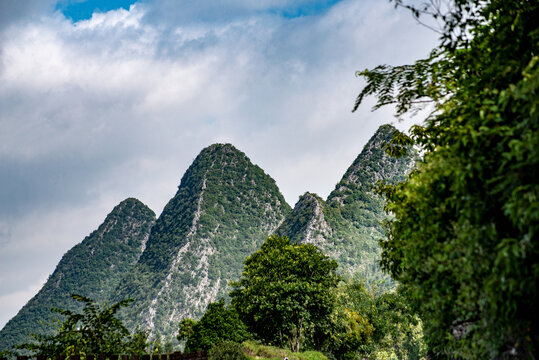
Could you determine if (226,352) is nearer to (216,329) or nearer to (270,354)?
(270,354)

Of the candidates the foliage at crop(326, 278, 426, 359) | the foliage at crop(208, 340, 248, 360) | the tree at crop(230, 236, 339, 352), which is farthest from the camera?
the foliage at crop(326, 278, 426, 359)

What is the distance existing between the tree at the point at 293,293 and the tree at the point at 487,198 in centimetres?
2417

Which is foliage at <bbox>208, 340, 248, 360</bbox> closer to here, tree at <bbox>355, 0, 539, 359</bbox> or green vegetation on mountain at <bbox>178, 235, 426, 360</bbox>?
green vegetation on mountain at <bbox>178, 235, 426, 360</bbox>

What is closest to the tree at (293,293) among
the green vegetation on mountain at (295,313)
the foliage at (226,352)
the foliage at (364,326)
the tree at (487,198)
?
the green vegetation on mountain at (295,313)

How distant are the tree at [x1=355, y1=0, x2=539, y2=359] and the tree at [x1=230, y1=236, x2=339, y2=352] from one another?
24170mm

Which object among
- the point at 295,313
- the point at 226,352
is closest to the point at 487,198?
the point at 226,352

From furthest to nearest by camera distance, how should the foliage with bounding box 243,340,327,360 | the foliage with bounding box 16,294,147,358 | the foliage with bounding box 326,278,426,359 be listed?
the foliage with bounding box 326,278,426,359
the foliage with bounding box 243,340,327,360
the foliage with bounding box 16,294,147,358

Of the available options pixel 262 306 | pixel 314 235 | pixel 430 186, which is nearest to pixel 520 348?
pixel 430 186

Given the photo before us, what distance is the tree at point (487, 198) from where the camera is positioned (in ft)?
16.1

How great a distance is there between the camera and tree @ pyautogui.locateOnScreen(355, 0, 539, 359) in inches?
193

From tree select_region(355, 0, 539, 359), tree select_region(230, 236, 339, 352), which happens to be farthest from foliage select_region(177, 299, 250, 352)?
tree select_region(355, 0, 539, 359)

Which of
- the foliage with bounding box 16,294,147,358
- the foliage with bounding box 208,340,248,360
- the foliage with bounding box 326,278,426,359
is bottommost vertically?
the foliage with bounding box 326,278,426,359

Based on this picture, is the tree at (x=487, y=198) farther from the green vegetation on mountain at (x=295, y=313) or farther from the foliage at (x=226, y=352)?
the green vegetation on mountain at (x=295, y=313)

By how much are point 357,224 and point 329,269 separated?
16321cm
